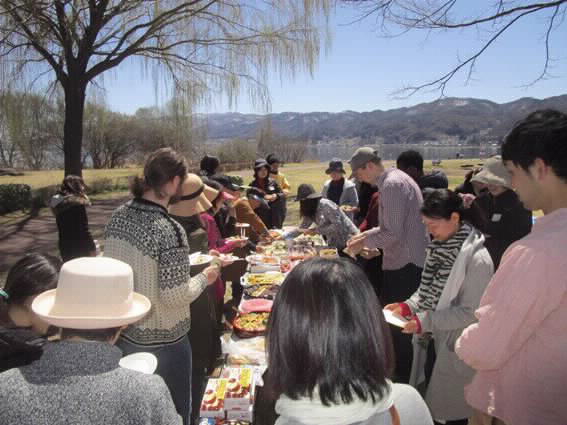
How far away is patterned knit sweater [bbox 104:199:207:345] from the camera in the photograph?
193 cm

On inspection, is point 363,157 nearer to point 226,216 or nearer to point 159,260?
point 226,216

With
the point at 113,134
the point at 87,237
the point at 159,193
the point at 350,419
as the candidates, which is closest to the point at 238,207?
the point at 87,237

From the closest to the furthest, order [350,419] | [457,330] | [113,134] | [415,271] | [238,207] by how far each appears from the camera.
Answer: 1. [350,419]
2. [457,330]
3. [415,271]
4. [238,207]
5. [113,134]

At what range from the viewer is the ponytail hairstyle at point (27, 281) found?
1955mm

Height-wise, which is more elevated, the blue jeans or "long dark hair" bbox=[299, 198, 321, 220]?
"long dark hair" bbox=[299, 198, 321, 220]

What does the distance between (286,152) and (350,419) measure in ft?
190

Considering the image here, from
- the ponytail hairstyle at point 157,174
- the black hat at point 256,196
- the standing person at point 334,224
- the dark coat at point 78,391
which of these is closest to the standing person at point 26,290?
the ponytail hairstyle at point 157,174

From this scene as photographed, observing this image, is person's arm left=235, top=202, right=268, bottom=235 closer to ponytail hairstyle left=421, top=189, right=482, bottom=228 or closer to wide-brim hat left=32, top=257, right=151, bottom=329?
ponytail hairstyle left=421, top=189, right=482, bottom=228

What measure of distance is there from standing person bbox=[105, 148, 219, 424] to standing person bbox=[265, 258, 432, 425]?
106 centimetres

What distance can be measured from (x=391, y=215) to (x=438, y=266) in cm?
88

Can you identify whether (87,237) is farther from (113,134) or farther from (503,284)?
(113,134)

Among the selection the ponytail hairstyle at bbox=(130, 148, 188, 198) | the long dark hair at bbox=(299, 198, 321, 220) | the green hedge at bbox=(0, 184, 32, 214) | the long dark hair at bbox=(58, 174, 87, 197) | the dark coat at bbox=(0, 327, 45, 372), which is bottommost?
the green hedge at bbox=(0, 184, 32, 214)

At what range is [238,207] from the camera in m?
5.25

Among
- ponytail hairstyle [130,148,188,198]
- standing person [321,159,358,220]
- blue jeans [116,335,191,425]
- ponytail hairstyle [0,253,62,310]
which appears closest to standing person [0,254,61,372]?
ponytail hairstyle [0,253,62,310]
